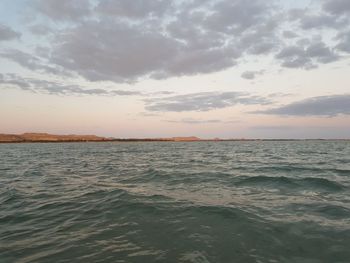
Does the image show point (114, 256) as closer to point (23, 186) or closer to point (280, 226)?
point (280, 226)

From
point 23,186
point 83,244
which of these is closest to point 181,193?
point 83,244

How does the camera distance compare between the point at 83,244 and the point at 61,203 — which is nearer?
the point at 83,244

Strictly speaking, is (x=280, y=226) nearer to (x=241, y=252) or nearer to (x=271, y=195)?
(x=241, y=252)

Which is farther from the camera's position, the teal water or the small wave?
the small wave

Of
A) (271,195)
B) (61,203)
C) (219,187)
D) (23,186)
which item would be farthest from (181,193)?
(23,186)

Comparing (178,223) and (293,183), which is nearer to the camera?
(178,223)

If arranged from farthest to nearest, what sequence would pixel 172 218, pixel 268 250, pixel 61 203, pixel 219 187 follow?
1. pixel 219 187
2. pixel 61 203
3. pixel 172 218
4. pixel 268 250

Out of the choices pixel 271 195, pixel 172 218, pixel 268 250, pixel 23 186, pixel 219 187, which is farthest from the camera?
pixel 23 186

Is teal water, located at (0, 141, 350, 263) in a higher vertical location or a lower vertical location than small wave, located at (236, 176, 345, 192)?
lower

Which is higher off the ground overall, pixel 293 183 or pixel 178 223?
pixel 293 183

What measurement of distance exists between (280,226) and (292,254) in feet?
6.70

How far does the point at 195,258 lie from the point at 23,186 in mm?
14241

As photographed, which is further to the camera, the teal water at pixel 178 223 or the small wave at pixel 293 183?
the small wave at pixel 293 183

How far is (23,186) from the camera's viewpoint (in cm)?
1738
